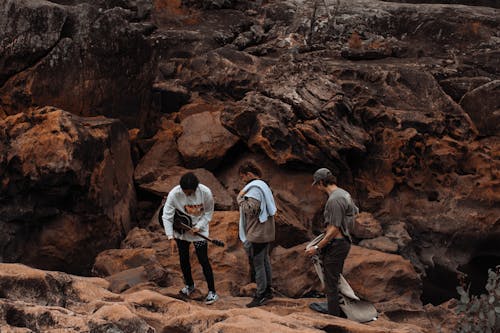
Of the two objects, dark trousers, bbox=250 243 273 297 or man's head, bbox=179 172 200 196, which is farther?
dark trousers, bbox=250 243 273 297

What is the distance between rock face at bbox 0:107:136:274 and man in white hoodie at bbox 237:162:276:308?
9.26 feet

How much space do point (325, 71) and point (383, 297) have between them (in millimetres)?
4505

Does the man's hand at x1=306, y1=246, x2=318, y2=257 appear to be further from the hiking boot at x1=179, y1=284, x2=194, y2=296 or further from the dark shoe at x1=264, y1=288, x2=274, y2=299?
the hiking boot at x1=179, y1=284, x2=194, y2=296

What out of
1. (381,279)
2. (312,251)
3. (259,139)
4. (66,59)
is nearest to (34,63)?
(66,59)

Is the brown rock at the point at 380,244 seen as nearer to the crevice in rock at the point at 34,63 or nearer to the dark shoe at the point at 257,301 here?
the dark shoe at the point at 257,301

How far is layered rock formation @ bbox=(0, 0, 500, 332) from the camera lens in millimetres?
8805

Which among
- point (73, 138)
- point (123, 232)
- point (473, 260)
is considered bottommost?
point (473, 260)

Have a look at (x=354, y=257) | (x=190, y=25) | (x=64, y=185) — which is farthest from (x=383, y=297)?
(x=190, y=25)

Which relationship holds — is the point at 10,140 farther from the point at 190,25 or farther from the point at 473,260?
the point at 473,260

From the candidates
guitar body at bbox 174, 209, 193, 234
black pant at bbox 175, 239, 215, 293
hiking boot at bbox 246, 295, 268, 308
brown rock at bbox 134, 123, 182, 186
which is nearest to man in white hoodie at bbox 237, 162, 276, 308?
hiking boot at bbox 246, 295, 268, 308

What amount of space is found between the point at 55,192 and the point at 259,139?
115 inches

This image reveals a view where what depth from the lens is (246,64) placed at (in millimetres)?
12203

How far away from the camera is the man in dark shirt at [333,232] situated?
256 inches

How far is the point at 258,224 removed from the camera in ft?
23.2
